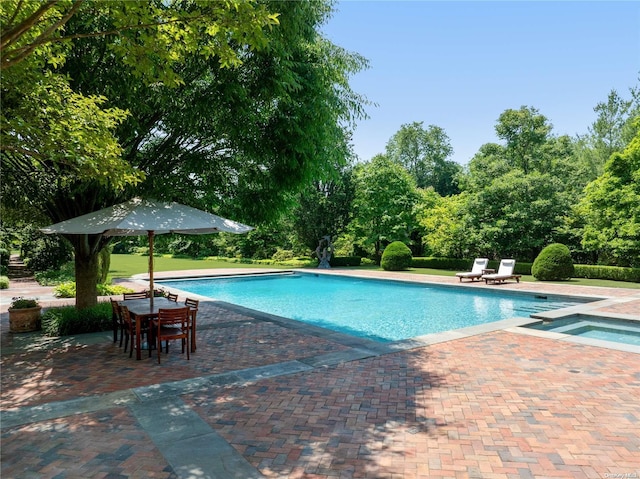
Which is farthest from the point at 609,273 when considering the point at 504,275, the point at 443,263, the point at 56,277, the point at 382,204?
the point at 56,277

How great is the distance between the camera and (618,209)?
19234mm

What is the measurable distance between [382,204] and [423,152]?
2614cm

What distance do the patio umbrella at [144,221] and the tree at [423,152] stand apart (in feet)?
159

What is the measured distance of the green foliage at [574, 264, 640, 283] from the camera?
18.6 meters

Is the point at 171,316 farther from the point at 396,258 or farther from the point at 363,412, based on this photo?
the point at 396,258

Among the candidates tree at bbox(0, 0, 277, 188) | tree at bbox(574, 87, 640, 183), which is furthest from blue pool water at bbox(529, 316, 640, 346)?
tree at bbox(574, 87, 640, 183)

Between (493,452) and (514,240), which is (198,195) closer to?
(493,452)

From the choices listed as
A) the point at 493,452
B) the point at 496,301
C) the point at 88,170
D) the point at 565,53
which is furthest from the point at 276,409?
the point at 565,53

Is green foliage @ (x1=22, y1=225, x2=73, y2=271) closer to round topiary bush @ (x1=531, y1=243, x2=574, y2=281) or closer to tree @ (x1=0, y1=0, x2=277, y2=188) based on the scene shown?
tree @ (x1=0, y1=0, x2=277, y2=188)

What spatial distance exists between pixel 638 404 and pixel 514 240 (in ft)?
68.3

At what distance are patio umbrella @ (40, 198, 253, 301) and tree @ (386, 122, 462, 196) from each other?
4838 cm

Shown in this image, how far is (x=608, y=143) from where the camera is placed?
34.9 m

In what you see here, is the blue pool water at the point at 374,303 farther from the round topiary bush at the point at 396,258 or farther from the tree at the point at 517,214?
the tree at the point at 517,214

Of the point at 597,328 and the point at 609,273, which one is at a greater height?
the point at 609,273
